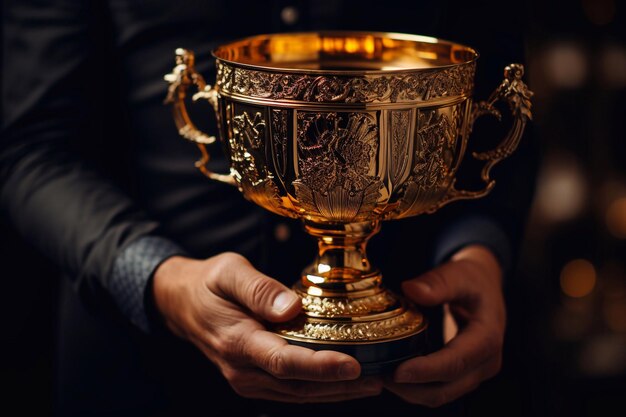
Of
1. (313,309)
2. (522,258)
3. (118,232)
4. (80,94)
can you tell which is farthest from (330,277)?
(522,258)

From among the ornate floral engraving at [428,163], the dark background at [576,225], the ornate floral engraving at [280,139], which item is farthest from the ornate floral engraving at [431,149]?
the dark background at [576,225]

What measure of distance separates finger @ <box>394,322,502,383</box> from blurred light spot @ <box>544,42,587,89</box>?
1.49 m

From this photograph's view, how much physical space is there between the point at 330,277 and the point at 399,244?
31 centimetres

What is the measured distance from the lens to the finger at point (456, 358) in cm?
86

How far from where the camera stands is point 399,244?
1216 mm

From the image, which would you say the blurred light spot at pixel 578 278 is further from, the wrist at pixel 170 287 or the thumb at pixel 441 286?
the wrist at pixel 170 287

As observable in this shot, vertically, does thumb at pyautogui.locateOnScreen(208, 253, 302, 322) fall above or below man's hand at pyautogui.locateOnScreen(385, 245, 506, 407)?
above

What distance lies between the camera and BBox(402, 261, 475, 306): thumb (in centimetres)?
94

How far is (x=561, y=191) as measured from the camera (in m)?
2.33

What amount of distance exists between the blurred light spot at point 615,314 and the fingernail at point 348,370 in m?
1.72

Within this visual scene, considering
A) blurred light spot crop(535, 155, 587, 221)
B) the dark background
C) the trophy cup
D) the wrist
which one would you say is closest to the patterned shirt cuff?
the wrist

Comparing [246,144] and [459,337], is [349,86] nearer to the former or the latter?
[246,144]

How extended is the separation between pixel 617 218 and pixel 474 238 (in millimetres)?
1371

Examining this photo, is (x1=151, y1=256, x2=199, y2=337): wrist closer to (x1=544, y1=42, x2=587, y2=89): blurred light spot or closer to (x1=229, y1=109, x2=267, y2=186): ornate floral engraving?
(x1=229, y1=109, x2=267, y2=186): ornate floral engraving
